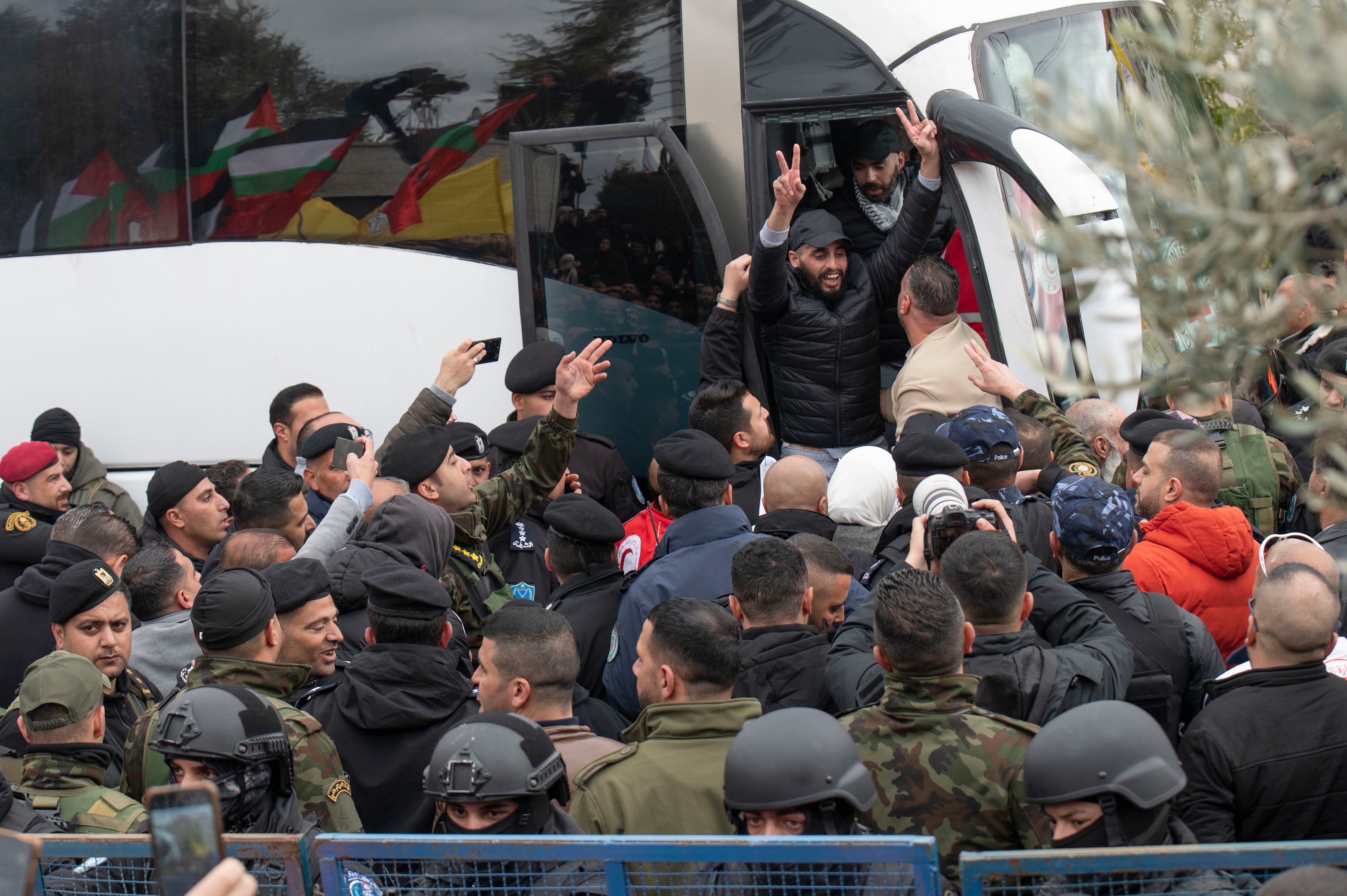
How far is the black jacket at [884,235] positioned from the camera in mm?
6660

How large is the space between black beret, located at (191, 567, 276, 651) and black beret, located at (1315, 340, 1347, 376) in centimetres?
428

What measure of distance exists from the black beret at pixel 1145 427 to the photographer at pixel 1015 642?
1.60 m

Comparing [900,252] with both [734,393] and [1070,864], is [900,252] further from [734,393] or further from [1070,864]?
[1070,864]

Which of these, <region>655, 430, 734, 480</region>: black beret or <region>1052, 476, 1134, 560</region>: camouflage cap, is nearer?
<region>1052, 476, 1134, 560</region>: camouflage cap

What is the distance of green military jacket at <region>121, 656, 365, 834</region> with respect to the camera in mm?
2988

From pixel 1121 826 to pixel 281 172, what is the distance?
5.91 m

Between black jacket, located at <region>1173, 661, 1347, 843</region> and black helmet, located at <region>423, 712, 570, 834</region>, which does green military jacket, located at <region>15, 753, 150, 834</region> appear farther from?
black jacket, located at <region>1173, 661, 1347, 843</region>

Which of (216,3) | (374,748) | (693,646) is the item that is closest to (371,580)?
(374,748)

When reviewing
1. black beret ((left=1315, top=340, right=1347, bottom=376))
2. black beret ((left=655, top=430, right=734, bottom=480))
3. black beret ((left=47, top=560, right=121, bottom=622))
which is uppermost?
black beret ((left=1315, top=340, right=1347, bottom=376))

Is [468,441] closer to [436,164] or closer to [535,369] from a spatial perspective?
[535,369]

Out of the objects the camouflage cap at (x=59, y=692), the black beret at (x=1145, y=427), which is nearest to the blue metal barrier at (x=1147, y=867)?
the camouflage cap at (x=59, y=692)

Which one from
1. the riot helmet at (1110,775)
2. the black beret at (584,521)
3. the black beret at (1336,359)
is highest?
the black beret at (1336,359)

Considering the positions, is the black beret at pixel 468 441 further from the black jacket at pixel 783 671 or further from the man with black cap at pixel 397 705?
the black jacket at pixel 783 671

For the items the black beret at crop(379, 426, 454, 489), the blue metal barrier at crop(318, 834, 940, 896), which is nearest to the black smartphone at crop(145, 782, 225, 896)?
the blue metal barrier at crop(318, 834, 940, 896)
